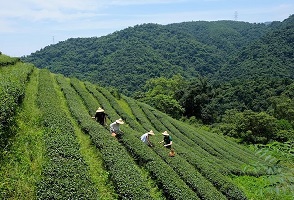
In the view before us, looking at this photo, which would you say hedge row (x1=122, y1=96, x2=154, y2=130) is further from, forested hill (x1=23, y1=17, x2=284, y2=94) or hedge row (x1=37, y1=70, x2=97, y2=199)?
forested hill (x1=23, y1=17, x2=284, y2=94)

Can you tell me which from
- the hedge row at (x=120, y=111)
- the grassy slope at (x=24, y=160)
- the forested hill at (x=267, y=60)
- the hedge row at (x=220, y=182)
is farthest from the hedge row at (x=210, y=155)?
the forested hill at (x=267, y=60)

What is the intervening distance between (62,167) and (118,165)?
8.99ft

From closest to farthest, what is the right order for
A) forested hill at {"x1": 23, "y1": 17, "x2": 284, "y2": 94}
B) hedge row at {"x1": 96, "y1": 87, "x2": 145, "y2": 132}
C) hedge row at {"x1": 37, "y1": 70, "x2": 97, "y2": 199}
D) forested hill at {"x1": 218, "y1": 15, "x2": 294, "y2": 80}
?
hedge row at {"x1": 37, "y1": 70, "x2": 97, "y2": 199}
hedge row at {"x1": 96, "y1": 87, "x2": 145, "y2": 132}
forested hill at {"x1": 218, "y1": 15, "x2": 294, "y2": 80}
forested hill at {"x1": 23, "y1": 17, "x2": 284, "y2": 94}

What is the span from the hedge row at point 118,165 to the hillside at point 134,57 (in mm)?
72895

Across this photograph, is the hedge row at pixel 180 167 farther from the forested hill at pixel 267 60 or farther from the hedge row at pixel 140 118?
the forested hill at pixel 267 60

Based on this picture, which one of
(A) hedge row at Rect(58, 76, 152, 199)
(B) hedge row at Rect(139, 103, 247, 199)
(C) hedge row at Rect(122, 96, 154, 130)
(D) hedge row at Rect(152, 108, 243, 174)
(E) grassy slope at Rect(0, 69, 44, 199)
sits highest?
(E) grassy slope at Rect(0, 69, 44, 199)

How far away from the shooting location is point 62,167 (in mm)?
11180

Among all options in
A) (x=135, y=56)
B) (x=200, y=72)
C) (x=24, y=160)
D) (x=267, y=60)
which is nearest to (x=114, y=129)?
(x=24, y=160)

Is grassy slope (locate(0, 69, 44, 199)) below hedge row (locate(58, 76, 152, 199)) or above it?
above

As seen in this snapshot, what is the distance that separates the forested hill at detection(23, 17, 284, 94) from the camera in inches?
4181

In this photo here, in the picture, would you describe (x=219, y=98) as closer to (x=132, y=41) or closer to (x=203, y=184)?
(x=203, y=184)

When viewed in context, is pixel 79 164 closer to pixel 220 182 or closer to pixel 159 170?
pixel 159 170

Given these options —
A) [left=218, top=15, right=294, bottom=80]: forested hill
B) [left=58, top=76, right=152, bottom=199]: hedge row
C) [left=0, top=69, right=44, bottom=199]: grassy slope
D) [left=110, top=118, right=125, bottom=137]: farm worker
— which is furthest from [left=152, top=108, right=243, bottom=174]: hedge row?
[left=218, top=15, right=294, bottom=80]: forested hill

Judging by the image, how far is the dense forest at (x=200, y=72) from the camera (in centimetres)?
5116
